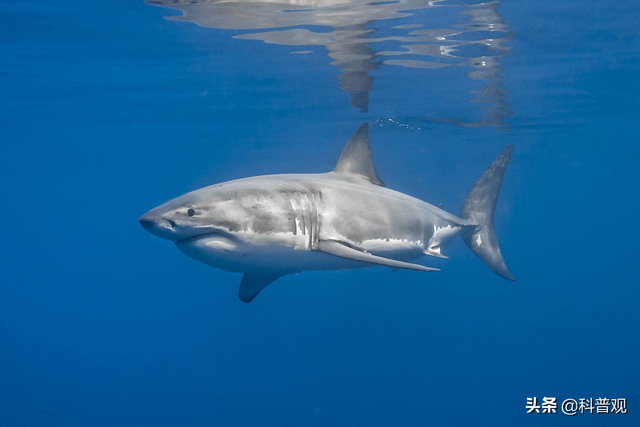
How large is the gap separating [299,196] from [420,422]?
22.4 meters

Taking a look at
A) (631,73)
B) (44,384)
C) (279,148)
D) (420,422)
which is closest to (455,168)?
(279,148)

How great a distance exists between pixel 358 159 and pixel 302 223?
83.6 inches

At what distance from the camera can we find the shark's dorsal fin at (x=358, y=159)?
6.49 m

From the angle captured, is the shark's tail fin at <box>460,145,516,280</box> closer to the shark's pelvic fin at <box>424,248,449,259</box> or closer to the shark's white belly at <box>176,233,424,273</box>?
the shark's pelvic fin at <box>424,248,449,259</box>

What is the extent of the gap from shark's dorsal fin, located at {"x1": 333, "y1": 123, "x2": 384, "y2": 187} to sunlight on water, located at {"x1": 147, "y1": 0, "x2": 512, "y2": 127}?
13.9 feet

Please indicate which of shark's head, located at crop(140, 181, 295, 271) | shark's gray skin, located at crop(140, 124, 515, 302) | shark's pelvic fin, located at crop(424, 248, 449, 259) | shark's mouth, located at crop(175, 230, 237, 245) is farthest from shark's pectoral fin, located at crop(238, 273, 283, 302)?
shark's pelvic fin, located at crop(424, 248, 449, 259)

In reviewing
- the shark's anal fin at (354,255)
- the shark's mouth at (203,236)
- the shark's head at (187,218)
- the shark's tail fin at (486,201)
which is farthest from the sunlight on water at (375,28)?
the shark's mouth at (203,236)

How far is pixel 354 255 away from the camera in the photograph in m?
4.50

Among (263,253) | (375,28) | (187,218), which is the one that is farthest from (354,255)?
(375,28)

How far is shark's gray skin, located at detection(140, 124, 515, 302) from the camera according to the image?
4062mm

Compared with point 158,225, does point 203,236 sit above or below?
below

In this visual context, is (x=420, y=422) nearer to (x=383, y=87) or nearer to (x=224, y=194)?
(x=383, y=87)

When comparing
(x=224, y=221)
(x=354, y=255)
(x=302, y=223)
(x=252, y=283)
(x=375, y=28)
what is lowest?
(x=252, y=283)

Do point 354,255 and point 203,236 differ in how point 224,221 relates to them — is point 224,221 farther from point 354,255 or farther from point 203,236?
point 354,255
